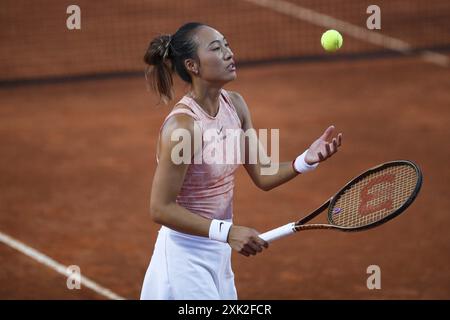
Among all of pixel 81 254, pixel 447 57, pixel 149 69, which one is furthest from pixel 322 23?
pixel 149 69

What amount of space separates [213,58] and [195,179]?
0.60 meters

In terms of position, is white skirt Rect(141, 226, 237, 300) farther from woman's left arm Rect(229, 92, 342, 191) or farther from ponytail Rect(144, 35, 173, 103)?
ponytail Rect(144, 35, 173, 103)

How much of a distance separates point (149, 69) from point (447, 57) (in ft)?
29.3

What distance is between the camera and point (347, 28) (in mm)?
14328

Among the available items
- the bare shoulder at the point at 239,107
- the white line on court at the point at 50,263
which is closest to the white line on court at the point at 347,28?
the white line on court at the point at 50,263

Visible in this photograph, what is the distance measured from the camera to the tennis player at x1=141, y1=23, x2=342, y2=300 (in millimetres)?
4512

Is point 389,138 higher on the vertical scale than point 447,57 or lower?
lower

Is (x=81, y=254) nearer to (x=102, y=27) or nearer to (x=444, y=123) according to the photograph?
(x=444, y=123)

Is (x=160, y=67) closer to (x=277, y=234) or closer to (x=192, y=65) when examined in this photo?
(x=192, y=65)

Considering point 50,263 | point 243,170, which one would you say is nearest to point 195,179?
point 50,263

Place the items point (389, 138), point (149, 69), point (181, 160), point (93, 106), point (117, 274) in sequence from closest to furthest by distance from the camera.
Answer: point (181, 160) → point (149, 69) → point (117, 274) → point (389, 138) → point (93, 106)

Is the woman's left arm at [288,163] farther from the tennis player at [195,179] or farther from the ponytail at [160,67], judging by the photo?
the ponytail at [160,67]

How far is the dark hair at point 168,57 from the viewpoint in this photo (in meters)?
4.71

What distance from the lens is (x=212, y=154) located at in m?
4.66
